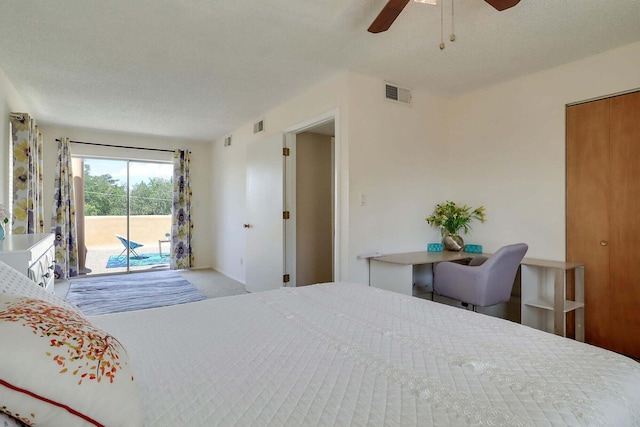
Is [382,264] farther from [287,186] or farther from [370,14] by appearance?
[370,14]

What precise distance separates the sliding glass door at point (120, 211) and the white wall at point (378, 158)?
10.2ft

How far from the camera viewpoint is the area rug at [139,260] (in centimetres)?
599

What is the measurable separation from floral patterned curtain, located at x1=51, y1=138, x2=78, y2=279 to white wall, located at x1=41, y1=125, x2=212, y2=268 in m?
0.14

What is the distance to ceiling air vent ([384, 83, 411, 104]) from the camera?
3364 mm

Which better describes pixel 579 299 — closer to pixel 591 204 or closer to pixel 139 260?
pixel 591 204

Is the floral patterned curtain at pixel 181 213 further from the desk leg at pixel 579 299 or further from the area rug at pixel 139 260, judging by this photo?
the desk leg at pixel 579 299

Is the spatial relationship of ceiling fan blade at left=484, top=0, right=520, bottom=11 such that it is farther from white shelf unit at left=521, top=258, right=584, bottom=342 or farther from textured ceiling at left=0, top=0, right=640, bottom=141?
white shelf unit at left=521, top=258, right=584, bottom=342

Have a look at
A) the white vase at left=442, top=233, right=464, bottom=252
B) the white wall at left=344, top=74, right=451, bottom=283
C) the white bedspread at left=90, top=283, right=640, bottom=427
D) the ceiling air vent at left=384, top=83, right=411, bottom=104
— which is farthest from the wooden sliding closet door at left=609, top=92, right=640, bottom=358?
the white bedspread at left=90, top=283, right=640, bottom=427

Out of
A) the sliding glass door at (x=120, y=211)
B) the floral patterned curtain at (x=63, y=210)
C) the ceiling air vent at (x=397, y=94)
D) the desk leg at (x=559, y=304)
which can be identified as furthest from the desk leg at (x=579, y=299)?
the floral patterned curtain at (x=63, y=210)

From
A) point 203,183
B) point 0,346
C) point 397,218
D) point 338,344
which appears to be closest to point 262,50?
point 397,218

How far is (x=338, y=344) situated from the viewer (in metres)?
1.17

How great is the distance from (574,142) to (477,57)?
111 cm

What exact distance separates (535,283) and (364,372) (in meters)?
2.76

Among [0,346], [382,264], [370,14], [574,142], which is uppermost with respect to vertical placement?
[370,14]
